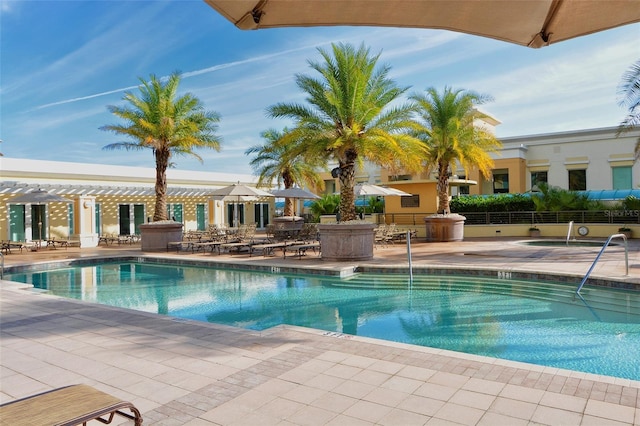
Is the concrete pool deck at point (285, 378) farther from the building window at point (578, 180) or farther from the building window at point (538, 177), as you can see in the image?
the building window at point (538, 177)

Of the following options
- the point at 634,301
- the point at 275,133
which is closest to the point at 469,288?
the point at 634,301

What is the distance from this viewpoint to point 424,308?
9695mm

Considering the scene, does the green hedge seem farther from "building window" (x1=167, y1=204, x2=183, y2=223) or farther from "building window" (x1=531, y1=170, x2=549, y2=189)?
"building window" (x1=167, y1=204, x2=183, y2=223)

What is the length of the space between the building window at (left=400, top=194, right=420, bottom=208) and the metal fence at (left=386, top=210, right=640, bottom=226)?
58cm

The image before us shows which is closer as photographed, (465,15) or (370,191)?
(465,15)

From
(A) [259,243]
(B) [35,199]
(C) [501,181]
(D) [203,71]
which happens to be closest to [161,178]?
(A) [259,243]

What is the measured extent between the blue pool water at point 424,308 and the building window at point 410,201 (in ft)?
46.5

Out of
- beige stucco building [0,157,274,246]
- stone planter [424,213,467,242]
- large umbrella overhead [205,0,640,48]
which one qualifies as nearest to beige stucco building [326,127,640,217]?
stone planter [424,213,467,242]

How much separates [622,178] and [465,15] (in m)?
37.9

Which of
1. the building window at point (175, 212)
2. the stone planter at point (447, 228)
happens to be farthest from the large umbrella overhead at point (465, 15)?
the building window at point (175, 212)

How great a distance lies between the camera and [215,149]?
2294 centimetres

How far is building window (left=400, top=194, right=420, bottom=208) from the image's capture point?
26953 millimetres

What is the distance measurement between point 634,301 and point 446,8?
9.47 m

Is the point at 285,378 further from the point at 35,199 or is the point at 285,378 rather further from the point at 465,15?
the point at 35,199
